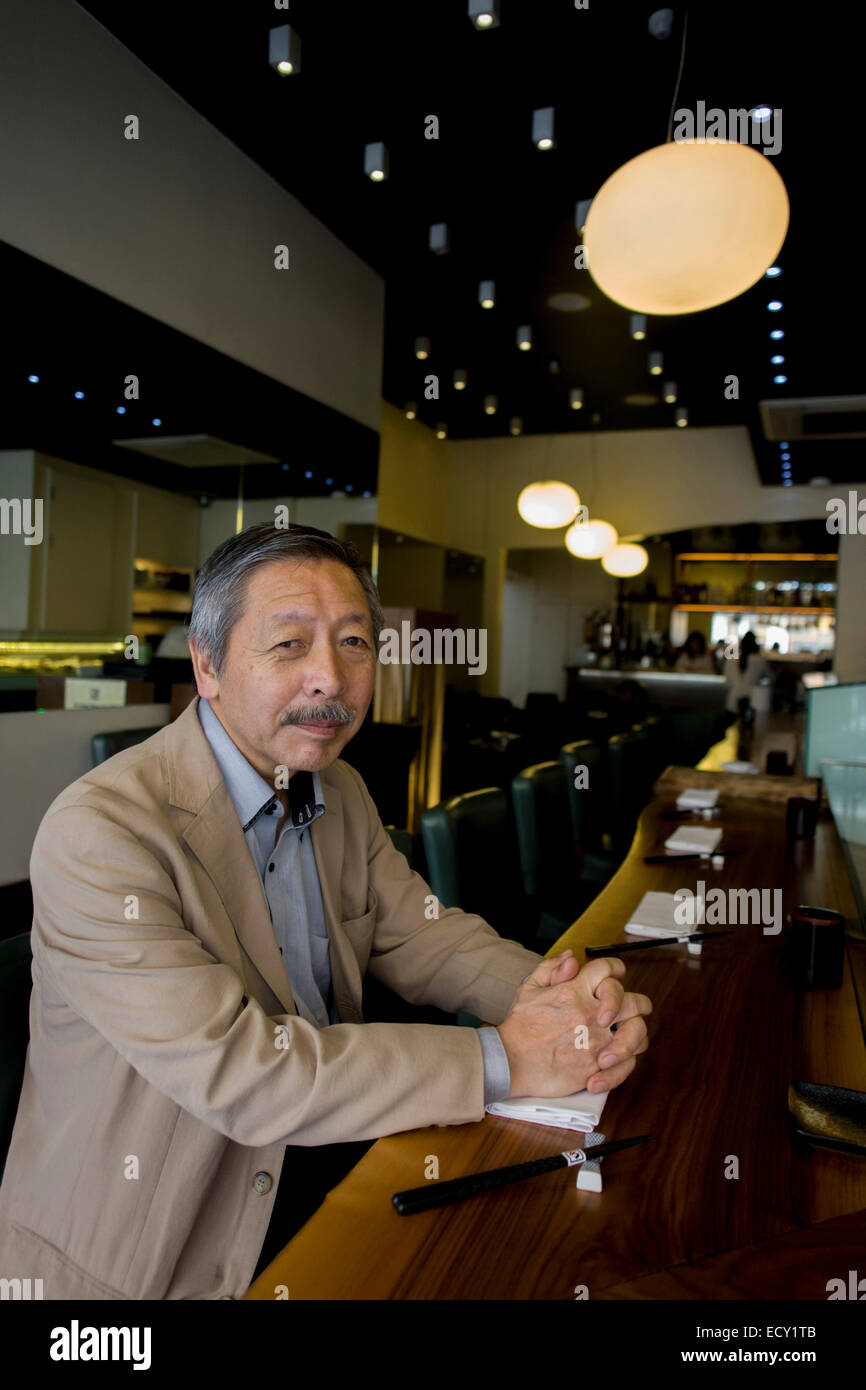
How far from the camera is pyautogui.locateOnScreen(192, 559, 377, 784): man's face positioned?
1270 mm

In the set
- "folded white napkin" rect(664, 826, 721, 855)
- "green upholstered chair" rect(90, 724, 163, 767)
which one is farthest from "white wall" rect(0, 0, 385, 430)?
"folded white napkin" rect(664, 826, 721, 855)

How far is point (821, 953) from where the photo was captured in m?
1.49

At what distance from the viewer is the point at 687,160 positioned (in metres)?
2.12

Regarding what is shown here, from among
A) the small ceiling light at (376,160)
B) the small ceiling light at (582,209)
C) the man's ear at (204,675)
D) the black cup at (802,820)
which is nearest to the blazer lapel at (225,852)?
the man's ear at (204,675)

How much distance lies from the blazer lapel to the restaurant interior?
281 millimetres

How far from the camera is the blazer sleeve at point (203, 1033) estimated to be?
981 millimetres

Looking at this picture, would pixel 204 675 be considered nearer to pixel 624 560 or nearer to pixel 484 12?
pixel 484 12

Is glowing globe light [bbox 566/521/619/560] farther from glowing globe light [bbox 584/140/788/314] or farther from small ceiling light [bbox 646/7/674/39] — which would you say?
glowing globe light [bbox 584/140/788/314]

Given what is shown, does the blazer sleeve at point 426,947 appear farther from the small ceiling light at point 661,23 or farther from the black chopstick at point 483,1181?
the small ceiling light at point 661,23

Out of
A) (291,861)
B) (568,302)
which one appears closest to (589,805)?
(291,861)

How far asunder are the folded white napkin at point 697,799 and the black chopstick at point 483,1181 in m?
2.26

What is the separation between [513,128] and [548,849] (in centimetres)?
306
